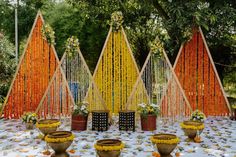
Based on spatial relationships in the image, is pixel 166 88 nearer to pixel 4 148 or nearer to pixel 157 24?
pixel 4 148

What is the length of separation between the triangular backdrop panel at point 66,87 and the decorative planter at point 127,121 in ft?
4.33

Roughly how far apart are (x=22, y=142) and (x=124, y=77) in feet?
10.4

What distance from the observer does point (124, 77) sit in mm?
8414

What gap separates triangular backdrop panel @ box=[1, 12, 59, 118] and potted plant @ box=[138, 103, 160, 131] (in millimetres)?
2739

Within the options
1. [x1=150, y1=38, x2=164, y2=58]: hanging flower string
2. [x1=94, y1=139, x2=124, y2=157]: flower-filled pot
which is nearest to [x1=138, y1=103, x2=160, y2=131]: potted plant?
[x1=150, y1=38, x2=164, y2=58]: hanging flower string

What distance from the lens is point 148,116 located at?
293 inches

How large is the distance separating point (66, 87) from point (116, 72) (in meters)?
1.30

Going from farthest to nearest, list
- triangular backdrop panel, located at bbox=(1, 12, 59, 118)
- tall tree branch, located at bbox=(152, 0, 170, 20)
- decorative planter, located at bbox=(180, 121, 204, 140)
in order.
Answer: tall tree branch, located at bbox=(152, 0, 170, 20)
triangular backdrop panel, located at bbox=(1, 12, 59, 118)
decorative planter, located at bbox=(180, 121, 204, 140)

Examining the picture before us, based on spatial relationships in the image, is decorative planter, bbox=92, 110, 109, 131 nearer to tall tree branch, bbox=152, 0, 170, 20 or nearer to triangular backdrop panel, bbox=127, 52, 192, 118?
triangular backdrop panel, bbox=127, 52, 192, 118

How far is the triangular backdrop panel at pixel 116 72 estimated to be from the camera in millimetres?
8391

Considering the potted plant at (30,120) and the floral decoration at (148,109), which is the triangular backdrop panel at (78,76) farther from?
the potted plant at (30,120)

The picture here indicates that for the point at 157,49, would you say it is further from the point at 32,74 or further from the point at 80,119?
the point at 32,74

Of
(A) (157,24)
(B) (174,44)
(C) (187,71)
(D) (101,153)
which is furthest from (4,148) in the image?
(A) (157,24)

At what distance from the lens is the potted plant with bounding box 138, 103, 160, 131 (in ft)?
24.4
